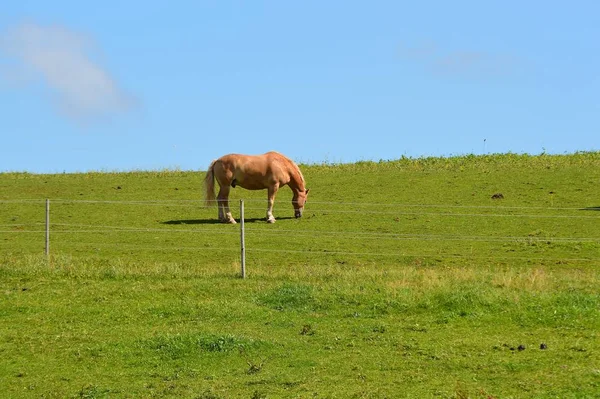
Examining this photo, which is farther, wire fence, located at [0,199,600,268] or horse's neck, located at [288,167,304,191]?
horse's neck, located at [288,167,304,191]

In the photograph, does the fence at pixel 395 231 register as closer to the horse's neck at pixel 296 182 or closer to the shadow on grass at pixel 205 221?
the shadow on grass at pixel 205 221

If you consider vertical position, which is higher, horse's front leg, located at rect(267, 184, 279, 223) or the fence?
horse's front leg, located at rect(267, 184, 279, 223)

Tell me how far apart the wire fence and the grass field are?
8 cm

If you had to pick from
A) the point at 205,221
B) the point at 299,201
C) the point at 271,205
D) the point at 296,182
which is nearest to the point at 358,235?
the point at 271,205

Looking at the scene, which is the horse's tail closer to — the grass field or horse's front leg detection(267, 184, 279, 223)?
the grass field

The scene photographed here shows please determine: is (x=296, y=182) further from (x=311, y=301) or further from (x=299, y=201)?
(x=311, y=301)

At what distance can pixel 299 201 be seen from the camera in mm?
27297

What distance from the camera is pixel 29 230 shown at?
2570 cm

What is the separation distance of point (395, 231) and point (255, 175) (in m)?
4.86

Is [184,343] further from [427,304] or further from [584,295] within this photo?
[584,295]

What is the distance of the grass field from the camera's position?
37.8ft

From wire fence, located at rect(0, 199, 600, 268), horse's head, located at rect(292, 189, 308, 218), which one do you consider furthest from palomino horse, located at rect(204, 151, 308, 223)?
wire fence, located at rect(0, 199, 600, 268)

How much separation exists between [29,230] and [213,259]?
275 inches

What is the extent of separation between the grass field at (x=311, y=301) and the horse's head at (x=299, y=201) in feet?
→ 1.28
